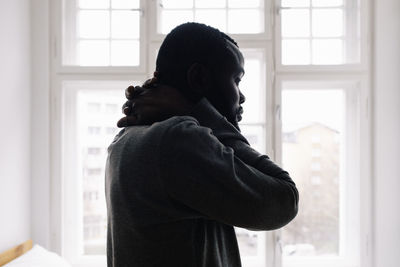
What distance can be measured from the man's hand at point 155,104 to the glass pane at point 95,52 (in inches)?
60.4

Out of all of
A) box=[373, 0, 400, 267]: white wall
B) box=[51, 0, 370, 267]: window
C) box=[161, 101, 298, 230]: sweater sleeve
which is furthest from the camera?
box=[51, 0, 370, 267]: window

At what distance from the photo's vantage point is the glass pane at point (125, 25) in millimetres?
2158

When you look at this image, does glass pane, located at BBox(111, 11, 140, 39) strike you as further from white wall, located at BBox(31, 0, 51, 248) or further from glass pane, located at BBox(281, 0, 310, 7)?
glass pane, located at BBox(281, 0, 310, 7)

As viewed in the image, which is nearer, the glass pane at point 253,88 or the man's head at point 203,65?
the man's head at point 203,65

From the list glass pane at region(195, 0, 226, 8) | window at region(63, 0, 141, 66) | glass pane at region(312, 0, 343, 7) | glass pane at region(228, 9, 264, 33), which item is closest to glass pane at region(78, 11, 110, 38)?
window at region(63, 0, 141, 66)

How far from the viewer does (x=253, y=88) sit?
2.18 meters

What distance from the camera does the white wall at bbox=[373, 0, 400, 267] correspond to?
6.69ft

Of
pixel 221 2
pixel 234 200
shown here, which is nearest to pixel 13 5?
pixel 221 2

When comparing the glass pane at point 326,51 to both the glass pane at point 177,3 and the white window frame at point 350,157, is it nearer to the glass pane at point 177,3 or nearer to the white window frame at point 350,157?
the white window frame at point 350,157

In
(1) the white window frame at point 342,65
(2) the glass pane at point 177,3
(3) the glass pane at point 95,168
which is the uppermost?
(2) the glass pane at point 177,3

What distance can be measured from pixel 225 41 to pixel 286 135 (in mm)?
1552

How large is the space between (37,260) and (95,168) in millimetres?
599

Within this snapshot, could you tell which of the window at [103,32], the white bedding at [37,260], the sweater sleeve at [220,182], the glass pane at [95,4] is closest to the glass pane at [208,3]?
the window at [103,32]

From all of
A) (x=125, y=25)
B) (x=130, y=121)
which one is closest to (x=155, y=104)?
(x=130, y=121)
